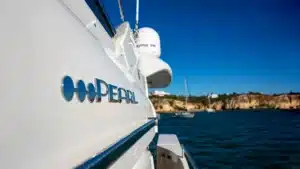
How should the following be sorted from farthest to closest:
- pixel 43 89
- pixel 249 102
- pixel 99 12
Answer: pixel 249 102
pixel 99 12
pixel 43 89

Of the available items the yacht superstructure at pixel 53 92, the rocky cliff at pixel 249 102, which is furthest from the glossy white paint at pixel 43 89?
the rocky cliff at pixel 249 102

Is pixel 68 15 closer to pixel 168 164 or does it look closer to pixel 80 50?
pixel 80 50

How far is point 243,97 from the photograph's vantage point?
171 metres

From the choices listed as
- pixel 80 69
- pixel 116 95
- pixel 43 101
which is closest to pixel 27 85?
pixel 43 101

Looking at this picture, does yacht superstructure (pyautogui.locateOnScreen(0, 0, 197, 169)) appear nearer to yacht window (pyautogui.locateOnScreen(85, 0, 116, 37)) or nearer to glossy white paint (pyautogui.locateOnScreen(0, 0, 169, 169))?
glossy white paint (pyautogui.locateOnScreen(0, 0, 169, 169))

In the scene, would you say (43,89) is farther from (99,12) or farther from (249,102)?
(249,102)

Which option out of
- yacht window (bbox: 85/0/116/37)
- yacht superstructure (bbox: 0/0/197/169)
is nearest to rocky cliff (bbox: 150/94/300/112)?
yacht window (bbox: 85/0/116/37)

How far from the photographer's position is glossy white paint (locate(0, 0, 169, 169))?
1016mm

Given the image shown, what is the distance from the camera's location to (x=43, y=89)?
122 cm

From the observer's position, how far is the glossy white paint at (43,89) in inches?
40.0

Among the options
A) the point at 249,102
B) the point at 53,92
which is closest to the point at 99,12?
the point at 53,92

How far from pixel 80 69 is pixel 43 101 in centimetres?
48

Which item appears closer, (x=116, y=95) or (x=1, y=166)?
(x=1, y=166)

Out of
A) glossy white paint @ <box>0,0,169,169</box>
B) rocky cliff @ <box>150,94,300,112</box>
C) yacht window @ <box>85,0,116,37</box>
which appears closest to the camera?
glossy white paint @ <box>0,0,169,169</box>
